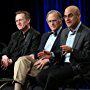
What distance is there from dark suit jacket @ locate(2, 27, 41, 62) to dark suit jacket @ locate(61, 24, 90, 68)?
845 millimetres

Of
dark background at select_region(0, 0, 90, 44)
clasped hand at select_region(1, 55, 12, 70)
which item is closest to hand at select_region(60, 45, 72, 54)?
clasped hand at select_region(1, 55, 12, 70)

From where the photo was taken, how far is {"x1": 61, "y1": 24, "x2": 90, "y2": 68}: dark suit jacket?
13.2 ft

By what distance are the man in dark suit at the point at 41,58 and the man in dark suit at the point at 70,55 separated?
184 millimetres

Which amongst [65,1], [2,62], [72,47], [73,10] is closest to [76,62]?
[72,47]

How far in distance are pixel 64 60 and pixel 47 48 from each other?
1.40 feet

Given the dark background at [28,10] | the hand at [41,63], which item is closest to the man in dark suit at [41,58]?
A: the hand at [41,63]

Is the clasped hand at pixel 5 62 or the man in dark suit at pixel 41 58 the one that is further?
the clasped hand at pixel 5 62

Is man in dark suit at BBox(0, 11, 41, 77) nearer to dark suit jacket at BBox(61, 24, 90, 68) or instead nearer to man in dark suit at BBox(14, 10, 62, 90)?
man in dark suit at BBox(14, 10, 62, 90)

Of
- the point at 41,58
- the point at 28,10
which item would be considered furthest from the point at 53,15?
the point at 28,10

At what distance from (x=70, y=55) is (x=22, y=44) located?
1133 millimetres

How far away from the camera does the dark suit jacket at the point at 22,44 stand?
4.89 metres

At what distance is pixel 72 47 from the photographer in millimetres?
4199

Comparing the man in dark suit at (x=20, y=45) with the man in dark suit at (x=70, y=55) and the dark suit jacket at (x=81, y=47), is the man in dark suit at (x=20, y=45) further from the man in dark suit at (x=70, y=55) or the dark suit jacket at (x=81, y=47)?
the dark suit jacket at (x=81, y=47)

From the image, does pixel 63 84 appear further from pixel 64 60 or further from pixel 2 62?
pixel 2 62
